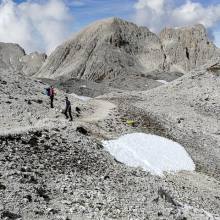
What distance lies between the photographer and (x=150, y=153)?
127ft

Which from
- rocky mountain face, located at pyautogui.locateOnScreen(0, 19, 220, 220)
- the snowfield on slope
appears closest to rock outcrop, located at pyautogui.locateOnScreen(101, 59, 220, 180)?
rocky mountain face, located at pyautogui.locateOnScreen(0, 19, 220, 220)

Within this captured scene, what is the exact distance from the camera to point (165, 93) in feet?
239

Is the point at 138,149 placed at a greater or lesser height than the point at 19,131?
lesser

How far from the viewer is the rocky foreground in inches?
894

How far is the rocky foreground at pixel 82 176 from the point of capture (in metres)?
22.7

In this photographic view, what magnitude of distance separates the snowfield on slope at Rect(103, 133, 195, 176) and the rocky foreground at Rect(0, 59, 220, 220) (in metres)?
1.10

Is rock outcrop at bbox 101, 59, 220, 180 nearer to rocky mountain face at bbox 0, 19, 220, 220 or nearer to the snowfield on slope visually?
rocky mountain face at bbox 0, 19, 220, 220

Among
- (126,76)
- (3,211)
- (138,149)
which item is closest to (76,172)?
(3,211)

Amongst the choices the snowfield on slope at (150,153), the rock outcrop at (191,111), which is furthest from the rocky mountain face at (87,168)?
the snowfield on slope at (150,153)

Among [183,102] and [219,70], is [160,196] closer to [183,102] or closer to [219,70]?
[183,102]

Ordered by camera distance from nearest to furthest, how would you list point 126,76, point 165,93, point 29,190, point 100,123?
point 29,190, point 100,123, point 165,93, point 126,76

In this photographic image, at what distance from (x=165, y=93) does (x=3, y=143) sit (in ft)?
157

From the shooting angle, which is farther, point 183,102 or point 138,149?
point 183,102

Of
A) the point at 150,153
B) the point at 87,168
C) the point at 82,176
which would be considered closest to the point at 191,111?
the point at 150,153
